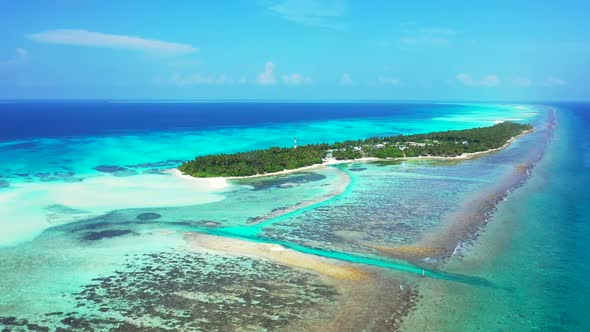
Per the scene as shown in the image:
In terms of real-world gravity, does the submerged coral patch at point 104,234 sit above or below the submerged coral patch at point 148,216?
below

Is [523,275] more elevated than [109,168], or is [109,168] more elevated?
[109,168]

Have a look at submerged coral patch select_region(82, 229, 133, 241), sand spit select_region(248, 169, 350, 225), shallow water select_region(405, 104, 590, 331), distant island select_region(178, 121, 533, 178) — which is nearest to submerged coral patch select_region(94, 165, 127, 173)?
distant island select_region(178, 121, 533, 178)

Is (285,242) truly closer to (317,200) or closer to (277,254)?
(277,254)

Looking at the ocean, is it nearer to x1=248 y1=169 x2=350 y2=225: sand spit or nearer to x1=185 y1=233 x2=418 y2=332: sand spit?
x1=248 y1=169 x2=350 y2=225: sand spit

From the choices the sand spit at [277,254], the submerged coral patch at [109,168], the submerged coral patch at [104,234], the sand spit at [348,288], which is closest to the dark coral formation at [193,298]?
the sand spit at [348,288]

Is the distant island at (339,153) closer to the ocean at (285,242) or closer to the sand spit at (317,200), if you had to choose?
the ocean at (285,242)

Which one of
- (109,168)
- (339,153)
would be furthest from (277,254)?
(339,153)
